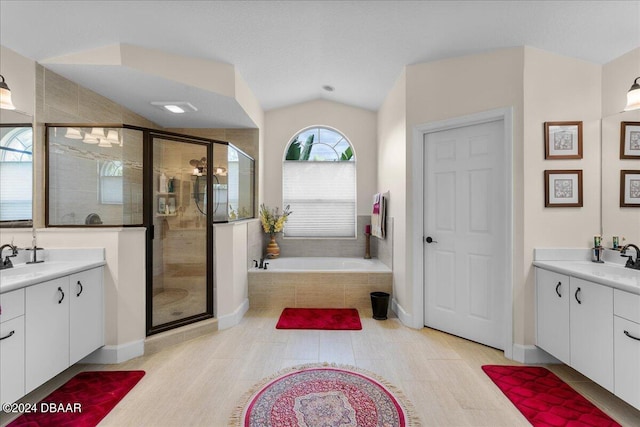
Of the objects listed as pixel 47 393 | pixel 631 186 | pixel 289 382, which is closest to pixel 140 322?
pixel 47 393

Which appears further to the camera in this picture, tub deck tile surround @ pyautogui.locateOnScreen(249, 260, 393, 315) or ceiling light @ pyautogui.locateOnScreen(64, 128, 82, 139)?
tub deck tile surround @ pyautogui.locateOnScreen(249, 260, 393, 315)

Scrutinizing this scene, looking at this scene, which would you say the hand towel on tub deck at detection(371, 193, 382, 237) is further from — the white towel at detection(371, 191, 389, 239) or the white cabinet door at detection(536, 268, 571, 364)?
the white cabinet door at detection(536, 268, 571, 364)

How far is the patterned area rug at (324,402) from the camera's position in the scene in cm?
186

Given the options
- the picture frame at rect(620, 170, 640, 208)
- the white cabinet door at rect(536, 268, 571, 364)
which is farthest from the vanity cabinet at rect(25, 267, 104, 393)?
the picture frame at rect(620, 170, 640, 208)

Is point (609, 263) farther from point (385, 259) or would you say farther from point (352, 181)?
point (352, 181)

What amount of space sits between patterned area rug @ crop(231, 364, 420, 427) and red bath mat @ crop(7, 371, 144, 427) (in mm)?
863

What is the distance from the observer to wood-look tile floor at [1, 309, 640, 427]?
1931 millimetres

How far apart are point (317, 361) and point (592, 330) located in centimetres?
193

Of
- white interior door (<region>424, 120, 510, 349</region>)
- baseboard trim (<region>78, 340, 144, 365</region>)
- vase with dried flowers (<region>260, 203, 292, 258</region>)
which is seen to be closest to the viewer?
baseboard trim (<region>78, 340, 144, 365</region>)

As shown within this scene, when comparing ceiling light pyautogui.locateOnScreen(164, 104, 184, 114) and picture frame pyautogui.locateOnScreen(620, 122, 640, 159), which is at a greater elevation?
ceiling light pyautogui.locateOnScreen(164, 104, 184, 114)

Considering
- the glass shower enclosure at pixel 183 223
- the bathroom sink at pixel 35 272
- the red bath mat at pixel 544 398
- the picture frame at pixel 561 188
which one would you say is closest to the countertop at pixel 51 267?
the bathroom sink at pixel 35 272

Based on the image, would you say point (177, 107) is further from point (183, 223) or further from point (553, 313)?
point (553, 313)

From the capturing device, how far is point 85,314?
7.83 feet

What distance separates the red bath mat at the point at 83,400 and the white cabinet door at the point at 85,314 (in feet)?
0.60
